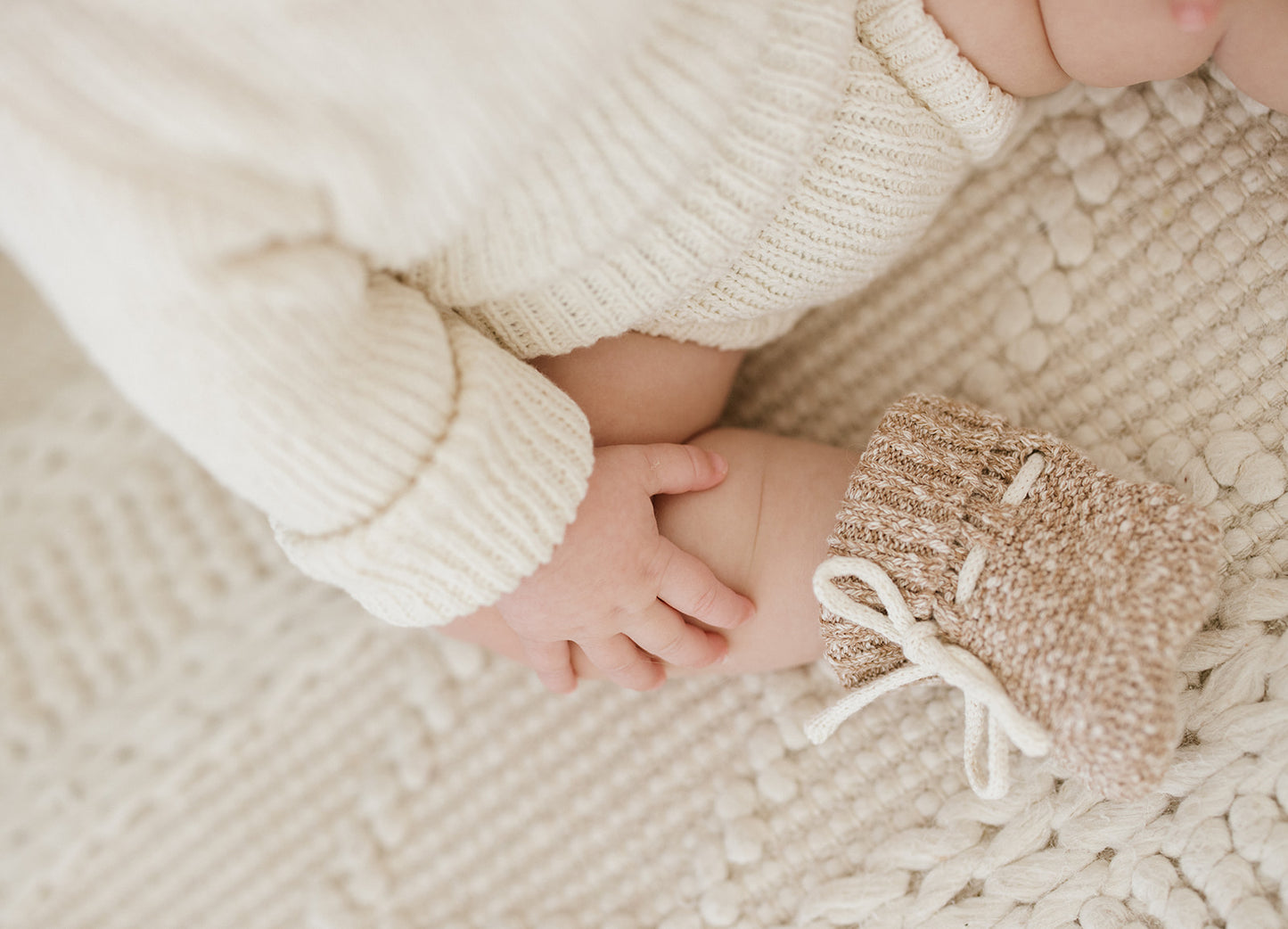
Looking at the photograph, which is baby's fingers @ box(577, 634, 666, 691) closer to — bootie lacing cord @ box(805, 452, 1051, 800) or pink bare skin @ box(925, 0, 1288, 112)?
bootie lacing cord @ box(805, 452, 1051, 800)

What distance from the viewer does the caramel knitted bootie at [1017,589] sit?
58 centimetres

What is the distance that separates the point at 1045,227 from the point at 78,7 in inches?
28.1

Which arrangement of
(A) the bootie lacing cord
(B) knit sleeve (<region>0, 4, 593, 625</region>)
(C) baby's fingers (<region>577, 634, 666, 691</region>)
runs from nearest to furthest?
(B) knit sleeve (<region>0, 4, 593, 625</region>)
(A) the bootie lacing cord
(C) baby's fingers (<region>577, 634, 666, 691</region>)

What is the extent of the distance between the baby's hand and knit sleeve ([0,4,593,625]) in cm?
5

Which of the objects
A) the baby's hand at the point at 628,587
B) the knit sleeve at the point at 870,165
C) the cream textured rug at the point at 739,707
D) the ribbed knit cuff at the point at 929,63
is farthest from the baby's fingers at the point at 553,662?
the ribbed knit cuff at the point at 929,63

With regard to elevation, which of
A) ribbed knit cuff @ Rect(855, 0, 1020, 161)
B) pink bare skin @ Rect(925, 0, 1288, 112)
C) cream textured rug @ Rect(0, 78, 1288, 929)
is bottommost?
cream textured rug @ Rect(0, 78, 1288, 929)

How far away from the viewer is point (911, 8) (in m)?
0.68

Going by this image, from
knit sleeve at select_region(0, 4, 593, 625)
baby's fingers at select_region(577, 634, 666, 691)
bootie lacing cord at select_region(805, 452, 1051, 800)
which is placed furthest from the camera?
baby's fingers at select_region(577, 634, 666, 691)

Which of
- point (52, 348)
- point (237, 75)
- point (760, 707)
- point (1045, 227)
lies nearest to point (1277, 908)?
point (760, 707)

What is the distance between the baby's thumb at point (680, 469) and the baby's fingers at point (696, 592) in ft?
0.14

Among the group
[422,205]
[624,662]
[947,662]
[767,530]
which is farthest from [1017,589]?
[422,205]

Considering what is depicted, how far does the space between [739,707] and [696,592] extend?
0.20 metres

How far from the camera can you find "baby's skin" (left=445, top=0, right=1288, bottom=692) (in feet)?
2.17

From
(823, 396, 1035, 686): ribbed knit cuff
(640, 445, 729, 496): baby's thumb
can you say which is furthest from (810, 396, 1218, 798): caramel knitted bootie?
(640, 445, 729, 496): baby's thumb
